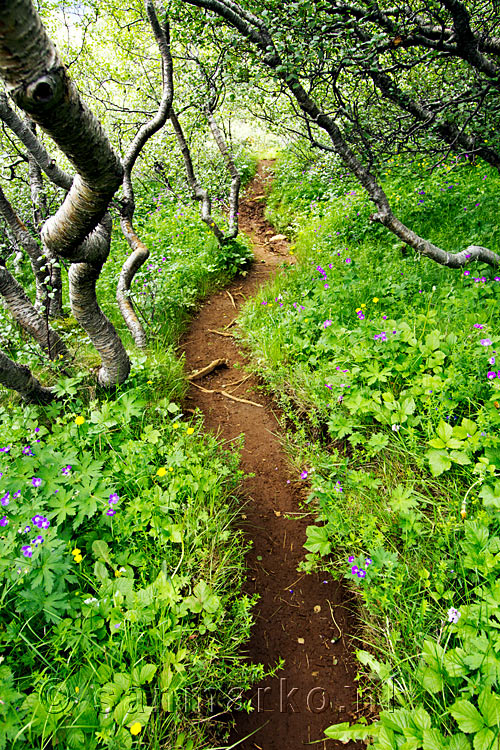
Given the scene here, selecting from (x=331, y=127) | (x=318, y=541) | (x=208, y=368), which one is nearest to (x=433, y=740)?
(x=318, y=541)

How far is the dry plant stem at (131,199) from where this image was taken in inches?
177

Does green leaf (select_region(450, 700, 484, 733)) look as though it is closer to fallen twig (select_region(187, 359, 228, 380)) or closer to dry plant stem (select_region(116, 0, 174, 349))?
fallen twig (select_region(187, 359, 228, 380))

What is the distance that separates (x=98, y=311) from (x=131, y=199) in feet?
7.41

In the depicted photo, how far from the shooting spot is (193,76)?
5184 millimetres

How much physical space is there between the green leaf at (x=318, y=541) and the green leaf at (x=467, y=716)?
1.04 metres

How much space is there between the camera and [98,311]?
3.38 meters

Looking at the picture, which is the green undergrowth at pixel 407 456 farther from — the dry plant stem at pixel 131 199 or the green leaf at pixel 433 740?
the dry plant stem at pixel 131 199

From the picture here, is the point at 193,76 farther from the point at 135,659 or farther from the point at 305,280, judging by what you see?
the point at 135,659

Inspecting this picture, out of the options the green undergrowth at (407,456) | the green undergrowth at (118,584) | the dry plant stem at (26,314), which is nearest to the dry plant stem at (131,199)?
the dry plant stem at (26,314)

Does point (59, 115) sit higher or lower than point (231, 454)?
higher

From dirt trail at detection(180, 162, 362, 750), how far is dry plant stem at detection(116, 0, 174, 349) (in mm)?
1087

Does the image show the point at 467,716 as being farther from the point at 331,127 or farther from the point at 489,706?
the point at 331,127

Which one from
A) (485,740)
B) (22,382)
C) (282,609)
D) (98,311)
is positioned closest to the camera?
(485,740)

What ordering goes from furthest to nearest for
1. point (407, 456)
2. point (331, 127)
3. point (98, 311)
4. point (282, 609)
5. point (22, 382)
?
point (331, 127) → point (98, 311) → point (22, 382) → point (407, 456) → point (282, 609)
